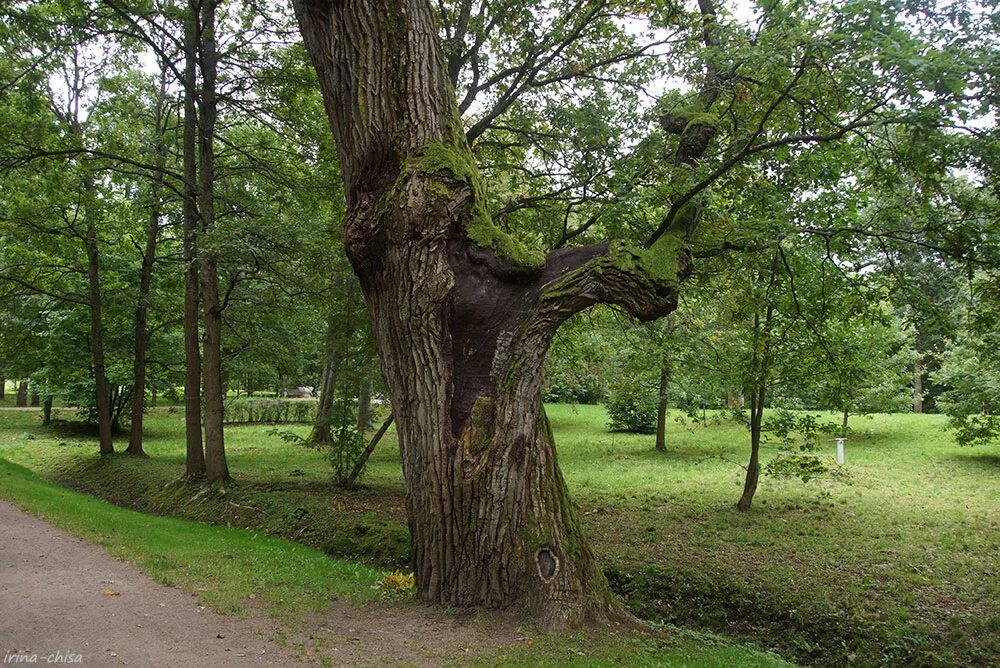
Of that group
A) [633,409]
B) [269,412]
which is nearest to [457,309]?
[633,409]

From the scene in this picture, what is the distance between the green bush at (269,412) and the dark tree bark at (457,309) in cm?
2454

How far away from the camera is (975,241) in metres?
6.24

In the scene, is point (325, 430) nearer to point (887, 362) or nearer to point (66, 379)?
point (66, 379)

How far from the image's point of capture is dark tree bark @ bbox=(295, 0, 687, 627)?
17.3 ft

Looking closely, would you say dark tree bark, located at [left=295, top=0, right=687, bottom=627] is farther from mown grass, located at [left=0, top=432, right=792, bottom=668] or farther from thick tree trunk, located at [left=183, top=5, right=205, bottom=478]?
thick tree trunk, located at [left=183, top=5, right=205, bottom=478]

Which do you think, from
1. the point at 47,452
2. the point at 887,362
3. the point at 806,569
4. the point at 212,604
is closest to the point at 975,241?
the point at 806,569

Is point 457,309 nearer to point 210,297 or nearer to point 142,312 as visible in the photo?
point 210,297

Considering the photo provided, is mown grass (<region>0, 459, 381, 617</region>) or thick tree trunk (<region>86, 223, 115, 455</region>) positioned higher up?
thick tree trunk (<region>86, 223, 115, 455</region>)

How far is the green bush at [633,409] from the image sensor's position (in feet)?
57.8

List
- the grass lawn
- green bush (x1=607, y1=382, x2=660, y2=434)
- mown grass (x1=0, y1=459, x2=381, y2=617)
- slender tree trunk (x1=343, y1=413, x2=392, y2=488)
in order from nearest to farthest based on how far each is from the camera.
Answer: mown grass (x1=0, y1=459, x2=381, y2=617), the grass lawn, slender tree trunk (x1=343, y1=413, x2=392, y2=488), green bush (x1=607, y1=382, x2=660, y2=434)

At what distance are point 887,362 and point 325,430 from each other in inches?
650

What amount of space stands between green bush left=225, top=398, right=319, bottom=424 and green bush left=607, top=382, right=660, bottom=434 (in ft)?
42.1

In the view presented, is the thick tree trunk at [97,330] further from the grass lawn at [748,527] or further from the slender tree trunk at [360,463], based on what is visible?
the slender tree trunk at [360,463]

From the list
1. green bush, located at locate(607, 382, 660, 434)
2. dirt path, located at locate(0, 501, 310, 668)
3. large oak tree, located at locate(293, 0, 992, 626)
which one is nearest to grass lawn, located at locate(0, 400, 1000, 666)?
large oak tree, located at locate(293, 0, 992, 626)
